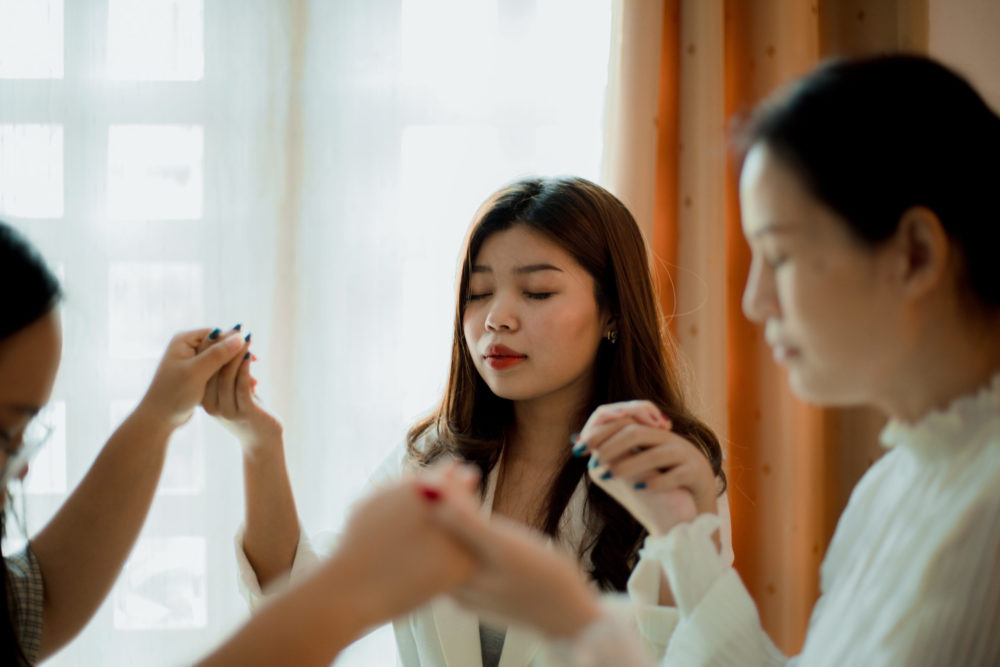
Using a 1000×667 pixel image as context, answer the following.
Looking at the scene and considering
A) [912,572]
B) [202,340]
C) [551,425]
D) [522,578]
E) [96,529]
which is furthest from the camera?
[551,425]

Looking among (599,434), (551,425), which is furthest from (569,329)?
(599,434)

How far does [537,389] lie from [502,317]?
5.6 inches

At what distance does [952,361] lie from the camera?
737 mm

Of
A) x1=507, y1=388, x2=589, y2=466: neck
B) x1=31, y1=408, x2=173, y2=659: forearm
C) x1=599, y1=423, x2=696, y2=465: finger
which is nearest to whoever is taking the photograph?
x1=599, y1=423, x2=696, y2=465: finger

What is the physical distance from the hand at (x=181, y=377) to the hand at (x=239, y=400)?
21 mm

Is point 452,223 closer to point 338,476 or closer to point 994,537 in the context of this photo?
point 338,476

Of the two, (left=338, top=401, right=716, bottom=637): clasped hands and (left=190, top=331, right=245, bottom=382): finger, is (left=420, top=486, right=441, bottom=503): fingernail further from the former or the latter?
(left=190, top=331, right=245, bottom=382): finger

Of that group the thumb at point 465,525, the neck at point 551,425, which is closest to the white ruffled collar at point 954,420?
the thumb at point 465,525

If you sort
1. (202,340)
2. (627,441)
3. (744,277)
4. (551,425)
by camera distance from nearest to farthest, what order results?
(627,441), (202,340), (551,425), (744,277)

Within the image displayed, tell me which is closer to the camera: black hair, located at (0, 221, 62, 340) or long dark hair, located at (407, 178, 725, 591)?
black hair, located at (0, 221, 62, 340)

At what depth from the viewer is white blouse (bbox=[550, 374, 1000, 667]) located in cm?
69

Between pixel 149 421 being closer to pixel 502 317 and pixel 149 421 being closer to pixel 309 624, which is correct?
pixel 502 317

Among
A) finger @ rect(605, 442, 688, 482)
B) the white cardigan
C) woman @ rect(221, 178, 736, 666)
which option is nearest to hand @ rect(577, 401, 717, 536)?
finger @ rect(605, 442, 688, 482)

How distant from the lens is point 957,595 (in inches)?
27.3
